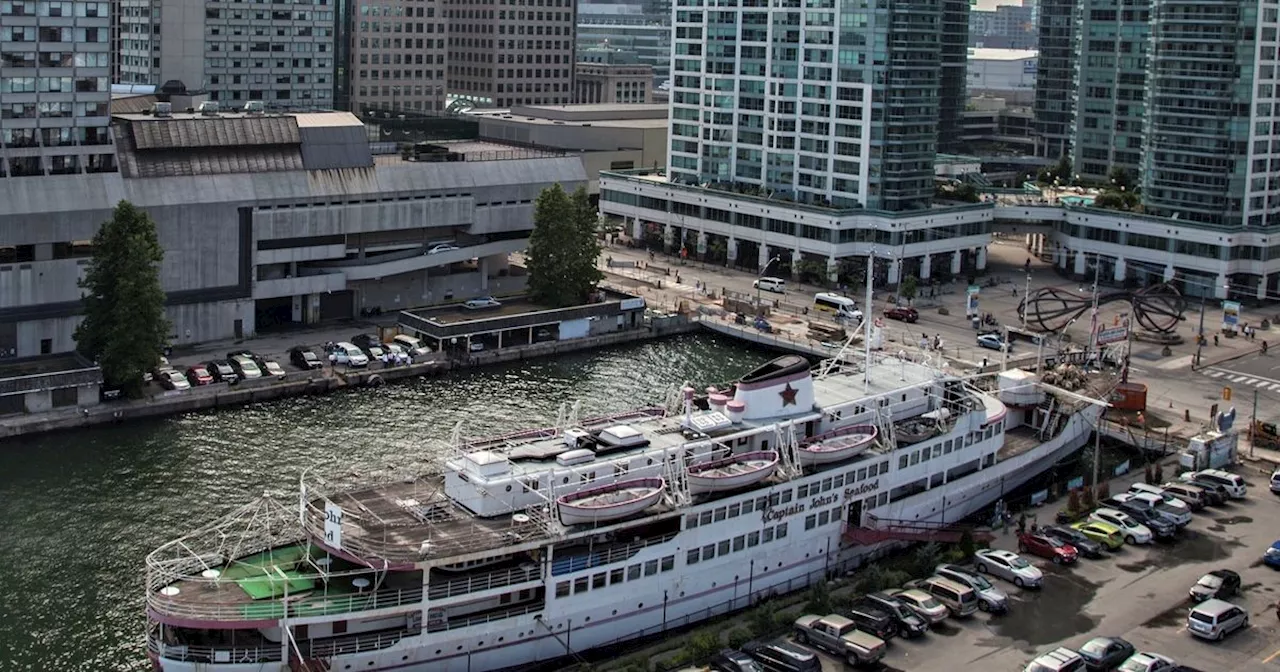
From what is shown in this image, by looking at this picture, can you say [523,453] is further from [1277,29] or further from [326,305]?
[1277,29]

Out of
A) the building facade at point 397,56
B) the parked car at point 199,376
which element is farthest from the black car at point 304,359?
the building facade at point 397,56

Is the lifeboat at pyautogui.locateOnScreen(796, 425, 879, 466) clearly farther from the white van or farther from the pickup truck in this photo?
the white van

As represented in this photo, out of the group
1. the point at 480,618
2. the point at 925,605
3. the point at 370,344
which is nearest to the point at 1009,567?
the point at 925,605

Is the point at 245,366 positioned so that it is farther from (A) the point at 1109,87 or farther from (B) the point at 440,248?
(A) the point at 1109,87

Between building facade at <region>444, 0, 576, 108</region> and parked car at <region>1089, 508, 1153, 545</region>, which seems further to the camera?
building facade at <region>444, 0, 576, 108</region>

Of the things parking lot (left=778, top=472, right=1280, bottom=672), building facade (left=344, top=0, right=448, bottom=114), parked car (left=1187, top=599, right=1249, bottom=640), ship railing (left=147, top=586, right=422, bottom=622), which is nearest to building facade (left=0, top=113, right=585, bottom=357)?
ship railing (left=147, top=586, right=422, bottom=622)
